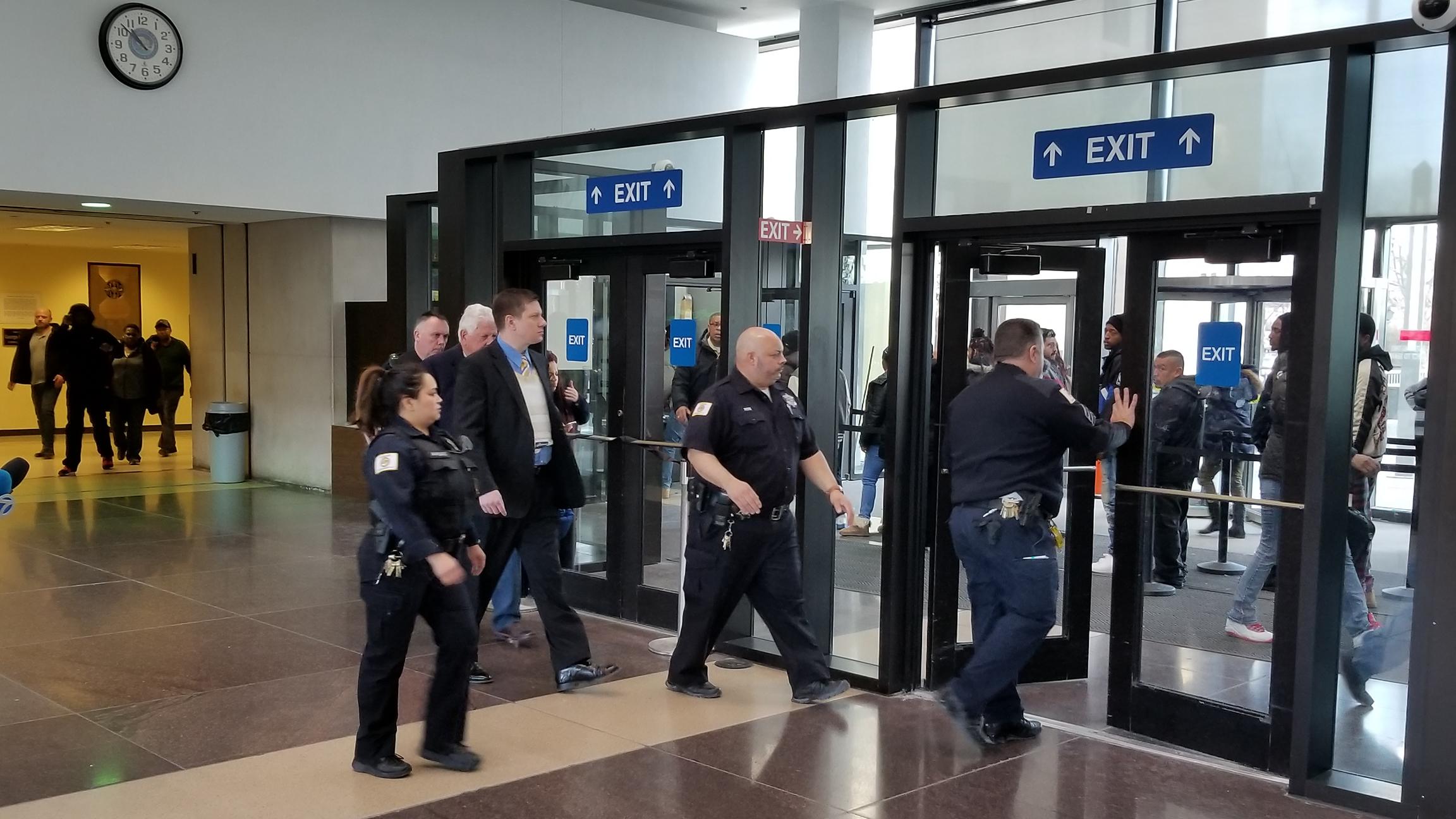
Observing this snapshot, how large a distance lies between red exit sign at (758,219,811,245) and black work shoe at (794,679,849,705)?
2001mm

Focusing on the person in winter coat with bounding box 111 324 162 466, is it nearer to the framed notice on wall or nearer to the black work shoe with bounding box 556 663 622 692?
the framed notice on wall

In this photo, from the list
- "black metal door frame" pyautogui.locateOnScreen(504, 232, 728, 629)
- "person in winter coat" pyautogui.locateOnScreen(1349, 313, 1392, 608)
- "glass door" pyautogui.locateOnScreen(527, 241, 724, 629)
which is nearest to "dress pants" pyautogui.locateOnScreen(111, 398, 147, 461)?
"glass door" pyautogui.locateOnScreen(527, 241, 724, 629)

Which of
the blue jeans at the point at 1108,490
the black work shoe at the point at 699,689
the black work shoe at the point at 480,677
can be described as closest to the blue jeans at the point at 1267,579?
the blue jeans at the point at 1108,490

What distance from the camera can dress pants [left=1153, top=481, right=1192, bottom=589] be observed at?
5066 mm

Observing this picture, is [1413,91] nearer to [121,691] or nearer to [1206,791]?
[1206,791]

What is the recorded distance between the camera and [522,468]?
5.57m

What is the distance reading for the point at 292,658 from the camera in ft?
20.0

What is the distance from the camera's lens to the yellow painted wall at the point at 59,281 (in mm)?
17609

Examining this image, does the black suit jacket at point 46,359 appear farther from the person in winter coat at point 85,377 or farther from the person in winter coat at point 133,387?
the person in winter coat at point 133,387

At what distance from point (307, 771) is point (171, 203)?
304 inches

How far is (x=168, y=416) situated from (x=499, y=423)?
11267 millimetres

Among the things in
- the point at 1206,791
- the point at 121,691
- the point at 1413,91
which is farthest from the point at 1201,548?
the point at 121,691

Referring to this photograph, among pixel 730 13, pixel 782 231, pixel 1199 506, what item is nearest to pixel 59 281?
pixel 730 13

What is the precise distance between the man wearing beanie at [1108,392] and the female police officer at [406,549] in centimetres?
303
